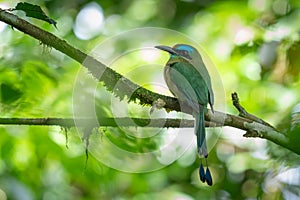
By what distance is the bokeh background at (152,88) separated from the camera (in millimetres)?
2312

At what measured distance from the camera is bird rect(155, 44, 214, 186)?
188cm

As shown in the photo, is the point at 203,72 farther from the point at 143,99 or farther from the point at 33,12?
the point at 33,12

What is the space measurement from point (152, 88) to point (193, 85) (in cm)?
63

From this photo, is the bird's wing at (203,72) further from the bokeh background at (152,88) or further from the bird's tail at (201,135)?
the bokeh background at (152,88)

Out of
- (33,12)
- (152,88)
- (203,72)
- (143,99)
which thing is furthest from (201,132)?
(152,88)

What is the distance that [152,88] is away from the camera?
8.77ft

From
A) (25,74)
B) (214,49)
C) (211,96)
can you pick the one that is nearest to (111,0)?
(214,49)

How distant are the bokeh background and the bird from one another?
20cm

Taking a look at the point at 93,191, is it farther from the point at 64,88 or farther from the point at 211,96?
the point at 211,96

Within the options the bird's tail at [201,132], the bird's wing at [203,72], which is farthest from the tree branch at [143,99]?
the bird's wing at [203,72]

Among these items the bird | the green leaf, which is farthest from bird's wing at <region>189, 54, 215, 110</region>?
the green leaf

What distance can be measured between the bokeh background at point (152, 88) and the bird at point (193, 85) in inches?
7.7

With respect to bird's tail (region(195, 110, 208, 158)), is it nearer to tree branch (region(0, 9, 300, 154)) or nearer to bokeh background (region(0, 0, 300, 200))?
tree branch (region(0, 9, 300, 154))

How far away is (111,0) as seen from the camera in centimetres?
421
